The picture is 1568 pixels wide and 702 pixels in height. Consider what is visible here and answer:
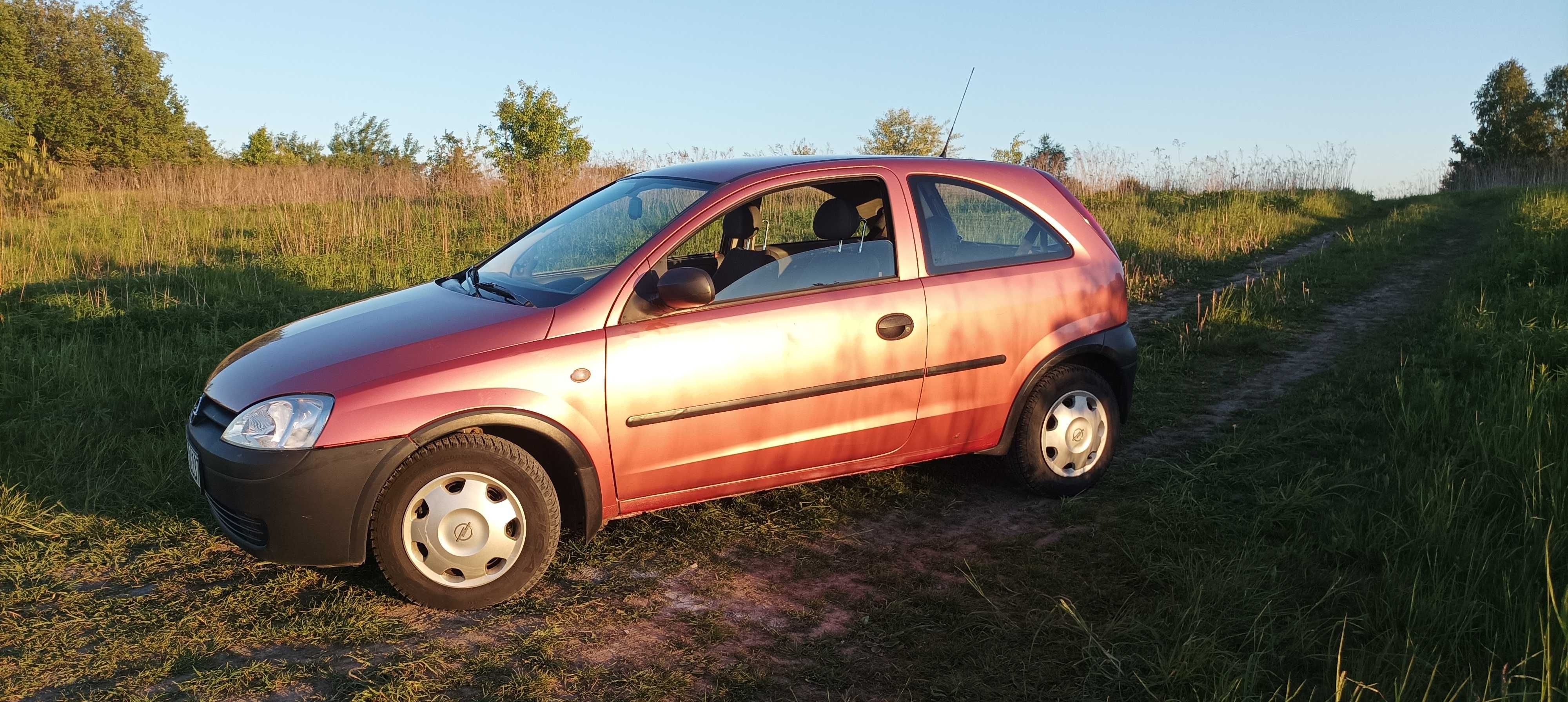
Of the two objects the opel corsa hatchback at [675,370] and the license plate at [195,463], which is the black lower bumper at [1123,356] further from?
the license plate at [195,463]

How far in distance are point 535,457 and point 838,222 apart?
5.54ft

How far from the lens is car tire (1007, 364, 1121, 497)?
469cm

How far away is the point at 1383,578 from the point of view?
11.2ft

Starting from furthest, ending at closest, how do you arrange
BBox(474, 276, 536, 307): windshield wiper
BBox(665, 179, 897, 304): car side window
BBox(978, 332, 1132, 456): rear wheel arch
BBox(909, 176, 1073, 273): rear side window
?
BBox(978, 332, 1132, 456): rear wheel arch
BBox(909, 176, 1073, 273): rear side window
BBox(665, 179, 897, 304): car side window
BBox(474, 276, 536, 307): windshield wiper

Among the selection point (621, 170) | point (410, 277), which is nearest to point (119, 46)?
point (621, 170)

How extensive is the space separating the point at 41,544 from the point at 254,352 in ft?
4.47

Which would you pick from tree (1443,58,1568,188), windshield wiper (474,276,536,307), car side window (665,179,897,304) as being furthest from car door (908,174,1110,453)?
tree (1443,58,1568,188)

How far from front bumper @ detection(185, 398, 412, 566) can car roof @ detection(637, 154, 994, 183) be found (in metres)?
1.78

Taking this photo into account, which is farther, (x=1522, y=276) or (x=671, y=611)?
(x=1522, y=276)

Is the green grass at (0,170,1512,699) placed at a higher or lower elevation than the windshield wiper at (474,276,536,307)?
lower

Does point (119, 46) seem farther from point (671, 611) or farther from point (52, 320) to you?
point (671, 611)

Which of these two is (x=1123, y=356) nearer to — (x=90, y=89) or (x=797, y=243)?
(x=797, y=243)

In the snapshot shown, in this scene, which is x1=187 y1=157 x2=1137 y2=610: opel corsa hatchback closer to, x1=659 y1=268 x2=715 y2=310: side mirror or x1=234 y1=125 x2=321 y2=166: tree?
x1=659 y1=268 x2=715 y2=310: side mirror

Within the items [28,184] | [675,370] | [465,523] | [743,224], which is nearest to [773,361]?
[675,370]
